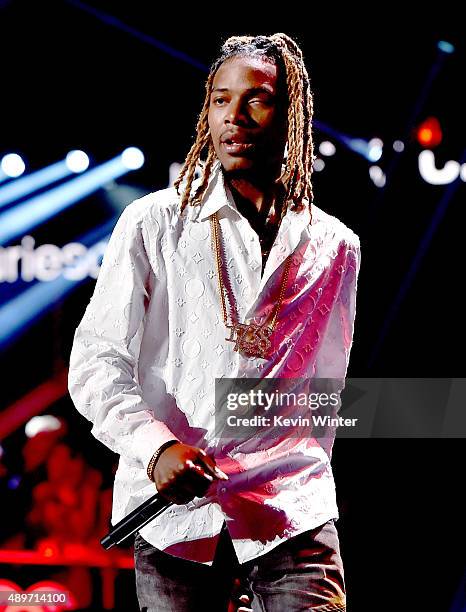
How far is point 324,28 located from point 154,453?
3262mm

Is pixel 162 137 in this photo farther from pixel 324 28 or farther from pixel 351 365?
pixel 351 365

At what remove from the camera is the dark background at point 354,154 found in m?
4.55

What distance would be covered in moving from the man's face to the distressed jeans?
2.80 feet

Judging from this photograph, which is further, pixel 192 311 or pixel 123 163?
pixel 123 163

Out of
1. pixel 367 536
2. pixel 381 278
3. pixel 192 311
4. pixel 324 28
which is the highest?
pixel 324 28

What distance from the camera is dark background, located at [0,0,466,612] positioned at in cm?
455

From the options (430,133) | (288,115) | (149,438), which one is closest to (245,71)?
(288,115)

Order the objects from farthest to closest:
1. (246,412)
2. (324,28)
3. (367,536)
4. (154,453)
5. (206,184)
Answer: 1. (367,536)
2. (324,28)
3. (206,184)
4. (246,412)
5. (154,453)

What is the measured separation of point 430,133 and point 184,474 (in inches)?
153

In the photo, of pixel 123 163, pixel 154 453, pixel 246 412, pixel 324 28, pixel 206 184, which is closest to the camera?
pixel 154 453

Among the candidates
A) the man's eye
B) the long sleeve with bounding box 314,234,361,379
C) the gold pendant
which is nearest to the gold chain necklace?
the gold pendant

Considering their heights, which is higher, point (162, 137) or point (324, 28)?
point (324, 28)

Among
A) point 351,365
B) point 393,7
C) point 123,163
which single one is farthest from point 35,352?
point 393,7

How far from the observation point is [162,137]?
16.4ft
